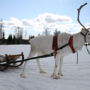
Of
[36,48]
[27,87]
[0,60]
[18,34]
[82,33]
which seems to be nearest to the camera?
[27,87]

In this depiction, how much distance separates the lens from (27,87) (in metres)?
5.45

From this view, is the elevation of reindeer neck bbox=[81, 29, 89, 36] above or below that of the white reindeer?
above

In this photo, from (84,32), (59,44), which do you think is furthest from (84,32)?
(59,44)

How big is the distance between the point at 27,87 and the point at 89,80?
183 cm

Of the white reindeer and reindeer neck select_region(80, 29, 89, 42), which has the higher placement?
reindeer neck select_region(80, 29, 89, 42)

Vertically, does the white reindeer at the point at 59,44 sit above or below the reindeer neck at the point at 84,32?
below

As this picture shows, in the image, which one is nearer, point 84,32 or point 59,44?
point 84,32

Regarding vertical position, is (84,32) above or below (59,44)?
above

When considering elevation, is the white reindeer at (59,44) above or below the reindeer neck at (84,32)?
below

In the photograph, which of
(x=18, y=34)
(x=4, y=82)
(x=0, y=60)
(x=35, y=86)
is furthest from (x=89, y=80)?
(x=18, y=34)

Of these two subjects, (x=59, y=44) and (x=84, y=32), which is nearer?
(x=84, y=32)

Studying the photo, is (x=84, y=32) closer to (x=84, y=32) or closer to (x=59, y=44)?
(x=84, y=32)

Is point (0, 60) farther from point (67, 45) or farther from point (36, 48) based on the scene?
point (67, 45)

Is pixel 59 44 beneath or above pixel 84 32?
beneath
